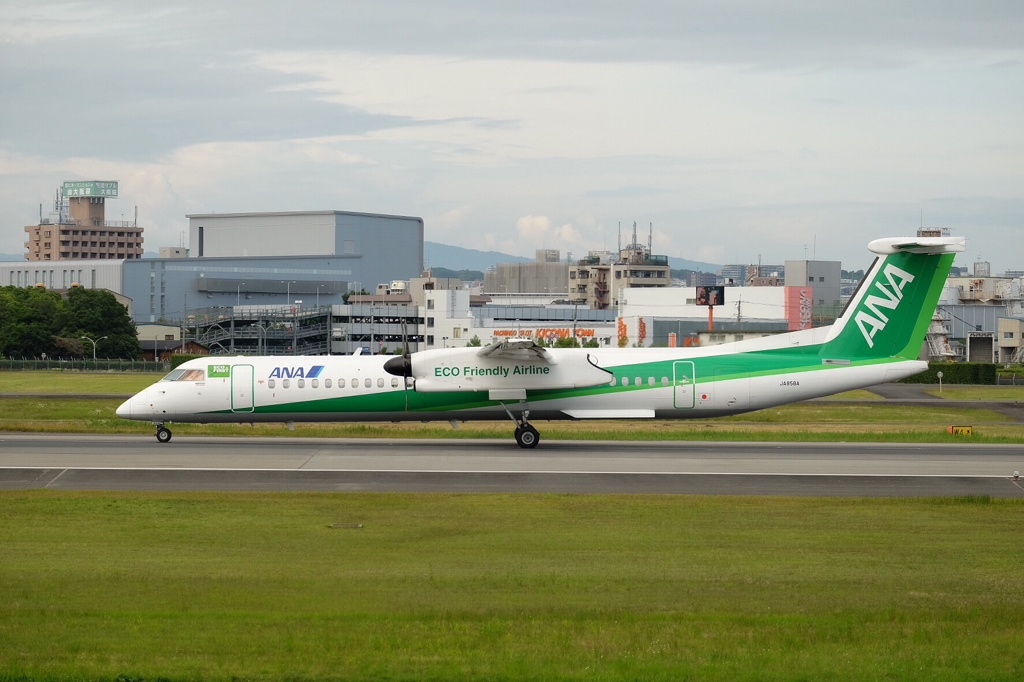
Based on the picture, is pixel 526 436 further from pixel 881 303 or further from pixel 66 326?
pixel 66 326

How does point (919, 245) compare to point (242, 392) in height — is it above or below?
above

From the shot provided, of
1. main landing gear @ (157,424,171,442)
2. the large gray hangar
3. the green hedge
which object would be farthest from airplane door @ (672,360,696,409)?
the large gray hangar

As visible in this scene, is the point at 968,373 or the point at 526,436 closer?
the point at 526,436

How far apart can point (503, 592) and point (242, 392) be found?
20177 millimetres

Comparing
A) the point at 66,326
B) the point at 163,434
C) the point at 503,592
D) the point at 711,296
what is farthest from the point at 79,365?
the point at 503,592

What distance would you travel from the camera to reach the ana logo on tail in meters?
31.8

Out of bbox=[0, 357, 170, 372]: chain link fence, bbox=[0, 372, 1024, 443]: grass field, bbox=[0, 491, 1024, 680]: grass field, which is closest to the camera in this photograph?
bbox=[0, 491, 1024, 680]: grass field

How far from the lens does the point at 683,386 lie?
3206 cm

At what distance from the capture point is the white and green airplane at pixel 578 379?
1250 inches

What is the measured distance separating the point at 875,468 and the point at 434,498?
12.4 metres

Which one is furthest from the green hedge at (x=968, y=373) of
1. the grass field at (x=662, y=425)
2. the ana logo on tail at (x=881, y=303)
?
the ana logo on tail at (x=881, y=303)

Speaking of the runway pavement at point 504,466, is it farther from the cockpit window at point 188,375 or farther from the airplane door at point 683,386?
the cockpit window at point 188,375

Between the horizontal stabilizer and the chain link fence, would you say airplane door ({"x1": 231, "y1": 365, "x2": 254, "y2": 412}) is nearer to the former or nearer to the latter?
the horizontal stabilizer

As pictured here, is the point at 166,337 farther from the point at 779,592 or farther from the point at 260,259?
the point at 779,592
